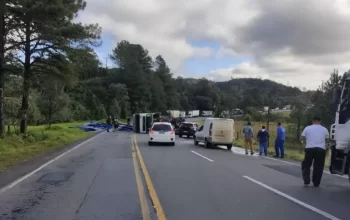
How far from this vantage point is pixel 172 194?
387 inches

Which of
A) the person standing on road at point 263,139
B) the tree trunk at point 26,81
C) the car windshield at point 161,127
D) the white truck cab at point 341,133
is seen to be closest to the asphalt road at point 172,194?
the white truck cab at point 341,133

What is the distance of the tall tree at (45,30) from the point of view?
26109 mm

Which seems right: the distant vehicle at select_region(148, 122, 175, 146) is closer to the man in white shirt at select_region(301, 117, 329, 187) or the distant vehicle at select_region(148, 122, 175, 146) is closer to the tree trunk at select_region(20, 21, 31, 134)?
the tree trunk at select_region(20, 21, 31, 134)

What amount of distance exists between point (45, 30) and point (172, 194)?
2204 cm

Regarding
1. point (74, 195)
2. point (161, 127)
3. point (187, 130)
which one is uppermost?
point (161, 127)

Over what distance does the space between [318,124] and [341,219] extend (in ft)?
15.0

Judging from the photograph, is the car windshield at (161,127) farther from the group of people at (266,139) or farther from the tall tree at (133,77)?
the tall tree at (133,77)

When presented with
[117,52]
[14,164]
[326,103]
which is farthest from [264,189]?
[117,52]

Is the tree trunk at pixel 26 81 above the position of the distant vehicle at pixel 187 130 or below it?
above

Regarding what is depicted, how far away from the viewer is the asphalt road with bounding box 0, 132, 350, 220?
7.89 meters

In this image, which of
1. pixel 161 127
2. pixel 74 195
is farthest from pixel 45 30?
pixel 74 195

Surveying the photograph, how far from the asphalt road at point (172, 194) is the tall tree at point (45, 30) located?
1384 cm

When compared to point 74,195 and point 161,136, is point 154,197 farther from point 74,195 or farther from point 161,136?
point 161,136

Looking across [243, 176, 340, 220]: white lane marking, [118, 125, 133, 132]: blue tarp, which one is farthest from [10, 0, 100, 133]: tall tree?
[118, 125, 133, 132]: blue tarp
